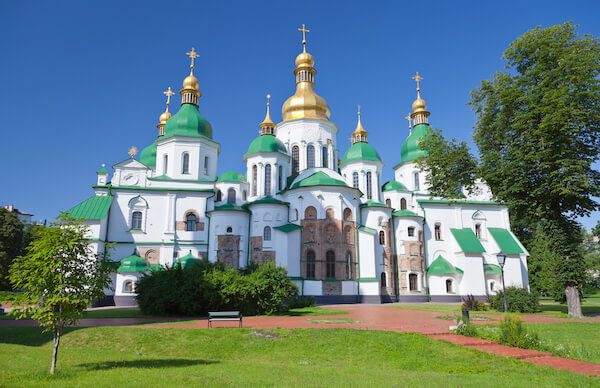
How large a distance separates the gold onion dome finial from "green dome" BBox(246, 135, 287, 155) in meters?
4.71

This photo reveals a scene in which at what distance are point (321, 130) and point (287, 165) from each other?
18.6 ft

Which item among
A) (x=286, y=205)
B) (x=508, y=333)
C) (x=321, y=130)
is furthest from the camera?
(x=321, y=130)

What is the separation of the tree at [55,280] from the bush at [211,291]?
1106 centimetres

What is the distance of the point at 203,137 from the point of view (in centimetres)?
3919

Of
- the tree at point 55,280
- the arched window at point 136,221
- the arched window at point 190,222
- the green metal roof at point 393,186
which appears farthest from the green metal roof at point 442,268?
the tree at point 55,280

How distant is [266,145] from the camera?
38719 mm

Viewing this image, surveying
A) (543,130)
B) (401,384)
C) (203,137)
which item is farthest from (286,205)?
(401,384)

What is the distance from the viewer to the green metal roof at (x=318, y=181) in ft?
113

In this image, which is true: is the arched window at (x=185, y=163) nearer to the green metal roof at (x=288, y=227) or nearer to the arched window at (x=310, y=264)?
the green metal roof at (x=288, y=227)

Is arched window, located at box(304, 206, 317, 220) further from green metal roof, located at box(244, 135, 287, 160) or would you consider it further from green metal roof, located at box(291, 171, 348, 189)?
green metal roof, located at box(244, 135, 287, 160)

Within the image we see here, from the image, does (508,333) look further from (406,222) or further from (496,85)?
(406,222)

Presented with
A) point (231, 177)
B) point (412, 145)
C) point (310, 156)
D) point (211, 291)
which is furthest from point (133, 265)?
point (412, 145)

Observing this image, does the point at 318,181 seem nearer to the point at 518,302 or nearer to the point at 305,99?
the point at 305,99

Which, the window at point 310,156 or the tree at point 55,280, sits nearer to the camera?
the tree at point 55,280
